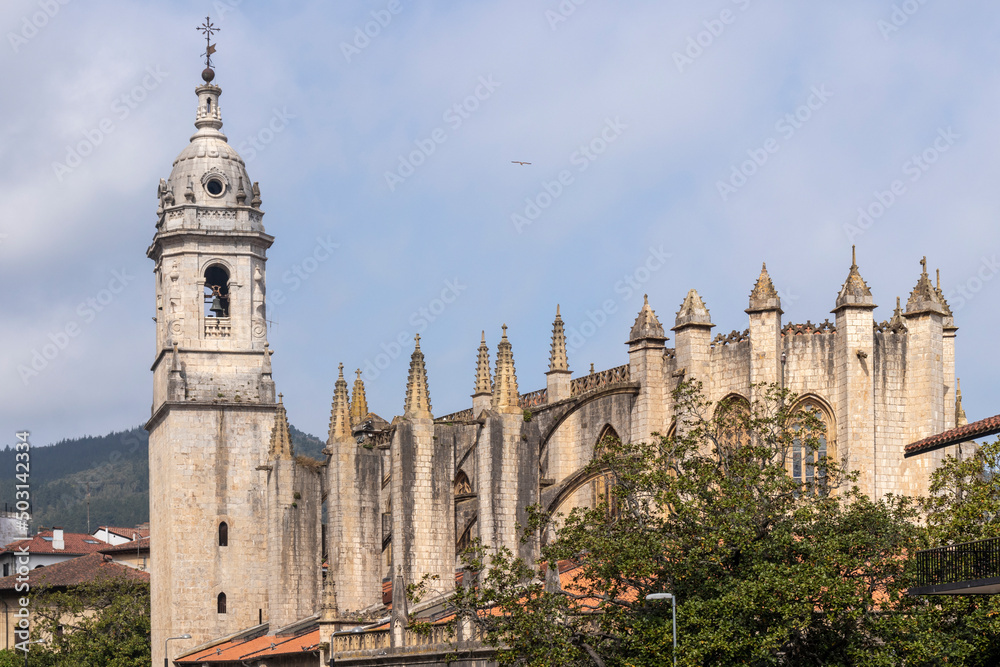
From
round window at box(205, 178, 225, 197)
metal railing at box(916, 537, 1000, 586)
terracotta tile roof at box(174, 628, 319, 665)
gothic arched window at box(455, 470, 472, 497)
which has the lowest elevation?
terracotta tile roof at box(174, 628, 319, 665)

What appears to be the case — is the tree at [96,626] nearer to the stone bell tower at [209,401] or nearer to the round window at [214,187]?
the stone bell tower at [209,401]

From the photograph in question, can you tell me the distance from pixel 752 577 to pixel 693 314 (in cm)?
1439

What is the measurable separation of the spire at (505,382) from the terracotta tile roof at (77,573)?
41.2 meters

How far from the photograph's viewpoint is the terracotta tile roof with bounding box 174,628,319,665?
56125 millimetres

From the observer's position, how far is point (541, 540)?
165 feet

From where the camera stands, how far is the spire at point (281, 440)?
65.1 meters

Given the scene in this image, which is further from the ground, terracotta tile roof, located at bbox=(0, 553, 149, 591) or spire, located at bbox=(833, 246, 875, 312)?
spire, located at bbox=(833, 246, 875, 312)

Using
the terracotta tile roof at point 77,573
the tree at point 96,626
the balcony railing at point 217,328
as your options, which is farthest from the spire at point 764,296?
the terracotta tile roof at point 77,573

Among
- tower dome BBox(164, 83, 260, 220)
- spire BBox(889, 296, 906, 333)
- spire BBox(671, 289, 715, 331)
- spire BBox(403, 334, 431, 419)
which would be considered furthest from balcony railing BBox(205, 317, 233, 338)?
spire BBox(889, 296, 906, 333)

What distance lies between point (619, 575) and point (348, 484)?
21.1 metres

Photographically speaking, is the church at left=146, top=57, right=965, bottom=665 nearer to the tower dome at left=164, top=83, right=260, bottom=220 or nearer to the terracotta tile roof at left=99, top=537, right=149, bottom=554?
the tower dome at left=164, top=83, right=260, bottom=220

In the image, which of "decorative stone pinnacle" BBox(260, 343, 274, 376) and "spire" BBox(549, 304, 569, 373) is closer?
"spire" BBox(549, 304, 569, 373)

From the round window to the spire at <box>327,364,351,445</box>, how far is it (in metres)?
17.0

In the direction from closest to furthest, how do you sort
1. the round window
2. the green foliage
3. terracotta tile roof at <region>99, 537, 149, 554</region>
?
the green foliage → the round window → terracotta tile roof at <region>99, 537, 149, 554</region>
